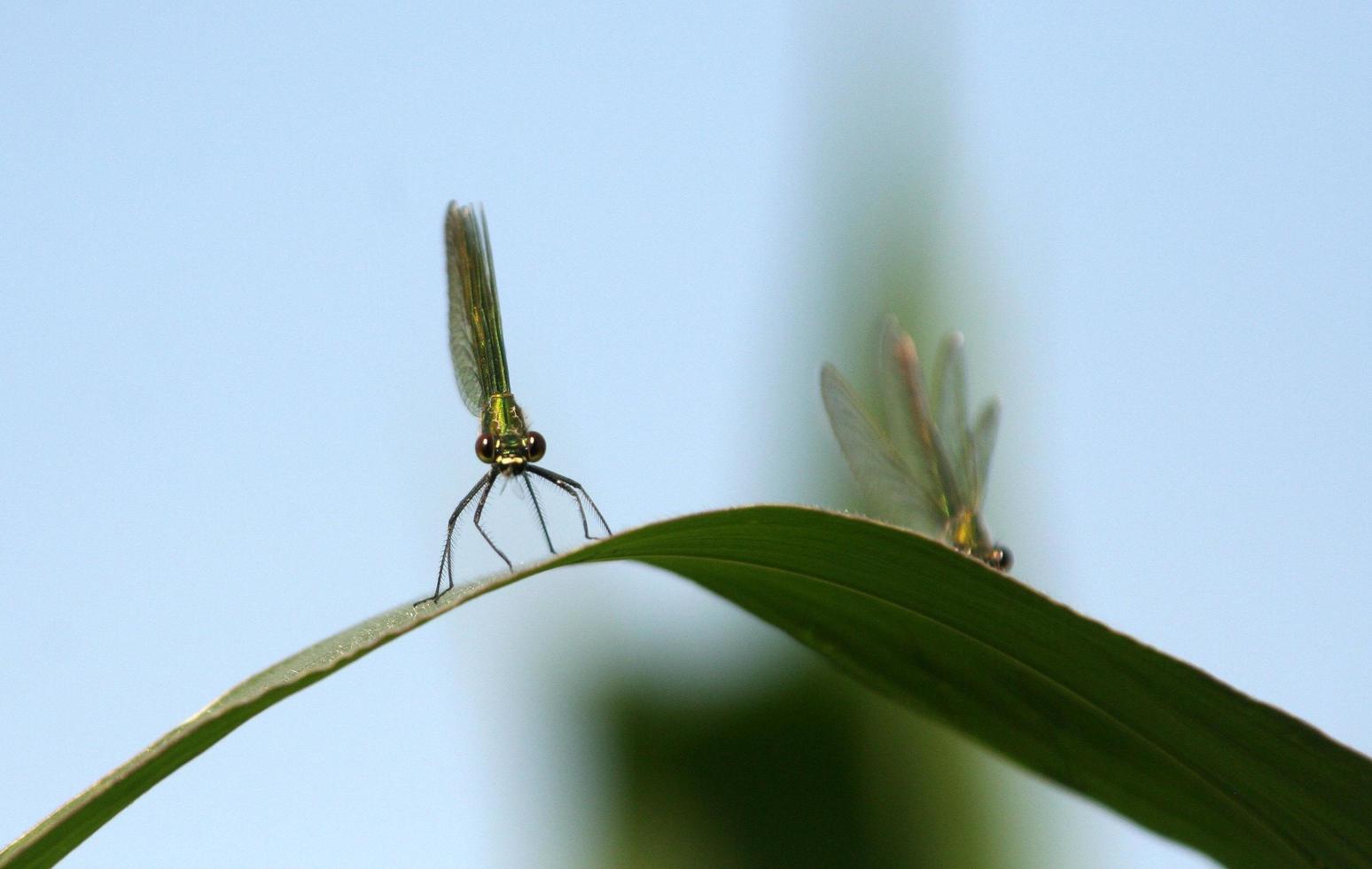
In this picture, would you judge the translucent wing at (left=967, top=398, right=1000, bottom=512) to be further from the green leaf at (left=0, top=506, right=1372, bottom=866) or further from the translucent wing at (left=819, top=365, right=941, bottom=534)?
the green leaf at (left=0, top=506, right=1372, bottom=866)

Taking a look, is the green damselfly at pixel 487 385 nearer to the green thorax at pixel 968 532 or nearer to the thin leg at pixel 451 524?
the thin leg at pixel 451 524

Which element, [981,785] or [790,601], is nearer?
[790,601]

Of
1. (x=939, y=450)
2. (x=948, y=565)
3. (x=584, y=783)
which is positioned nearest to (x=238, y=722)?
(x=948, y=565)

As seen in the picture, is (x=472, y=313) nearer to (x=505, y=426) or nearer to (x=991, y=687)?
(x=505, y=426)

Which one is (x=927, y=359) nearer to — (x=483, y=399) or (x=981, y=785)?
(x=981, y=785)

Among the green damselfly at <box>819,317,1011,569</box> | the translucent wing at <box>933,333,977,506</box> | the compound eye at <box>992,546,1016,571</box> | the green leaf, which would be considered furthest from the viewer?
the translucent wing at <box>933,333,977,506</box>

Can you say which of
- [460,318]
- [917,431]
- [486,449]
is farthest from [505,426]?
[917,431]

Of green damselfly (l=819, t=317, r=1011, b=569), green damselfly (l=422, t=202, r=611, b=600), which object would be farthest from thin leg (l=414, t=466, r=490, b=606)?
green damselfly (l=819, t=317, r=1011, b=569)
